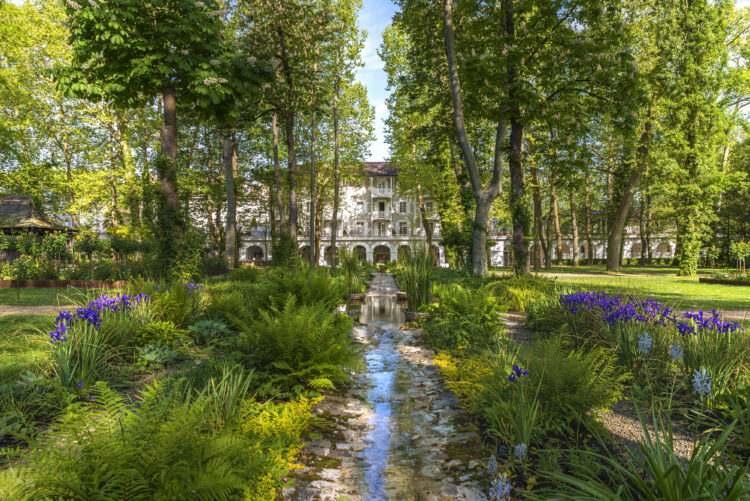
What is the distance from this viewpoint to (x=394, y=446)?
3.16 meters

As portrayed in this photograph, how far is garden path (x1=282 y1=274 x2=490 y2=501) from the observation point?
2.50 meters

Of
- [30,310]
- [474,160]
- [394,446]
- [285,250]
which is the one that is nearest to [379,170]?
[285,250]

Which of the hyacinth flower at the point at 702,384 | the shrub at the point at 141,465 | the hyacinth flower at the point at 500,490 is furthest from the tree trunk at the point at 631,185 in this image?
the shrub at the point at 141,465

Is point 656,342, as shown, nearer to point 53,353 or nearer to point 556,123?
point 53,353

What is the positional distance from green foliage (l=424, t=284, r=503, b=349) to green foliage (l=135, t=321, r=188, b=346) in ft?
13.5

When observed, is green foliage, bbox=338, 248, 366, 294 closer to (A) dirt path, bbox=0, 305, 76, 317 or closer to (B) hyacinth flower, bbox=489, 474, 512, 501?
(A) dirt path, bbox=0, 305, 76, 317

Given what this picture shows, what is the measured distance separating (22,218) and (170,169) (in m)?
21.2

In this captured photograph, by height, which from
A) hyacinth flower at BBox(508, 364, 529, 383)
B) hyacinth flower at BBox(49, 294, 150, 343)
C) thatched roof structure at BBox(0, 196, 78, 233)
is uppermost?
thatched roof structure at BBox(0, 196, 78, 233)

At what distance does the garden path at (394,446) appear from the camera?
2500 mm

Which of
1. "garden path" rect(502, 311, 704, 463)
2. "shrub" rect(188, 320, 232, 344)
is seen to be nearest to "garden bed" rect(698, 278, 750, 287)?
"garden path" rect(502, 311, 704, 463)

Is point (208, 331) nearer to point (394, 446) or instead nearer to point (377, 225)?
point (394, 446)

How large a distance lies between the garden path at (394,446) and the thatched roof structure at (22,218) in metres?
26.2

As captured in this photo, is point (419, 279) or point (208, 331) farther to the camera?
point (419, 279)

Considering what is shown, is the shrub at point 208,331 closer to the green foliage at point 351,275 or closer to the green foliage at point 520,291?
the green foliage at point 520,291
